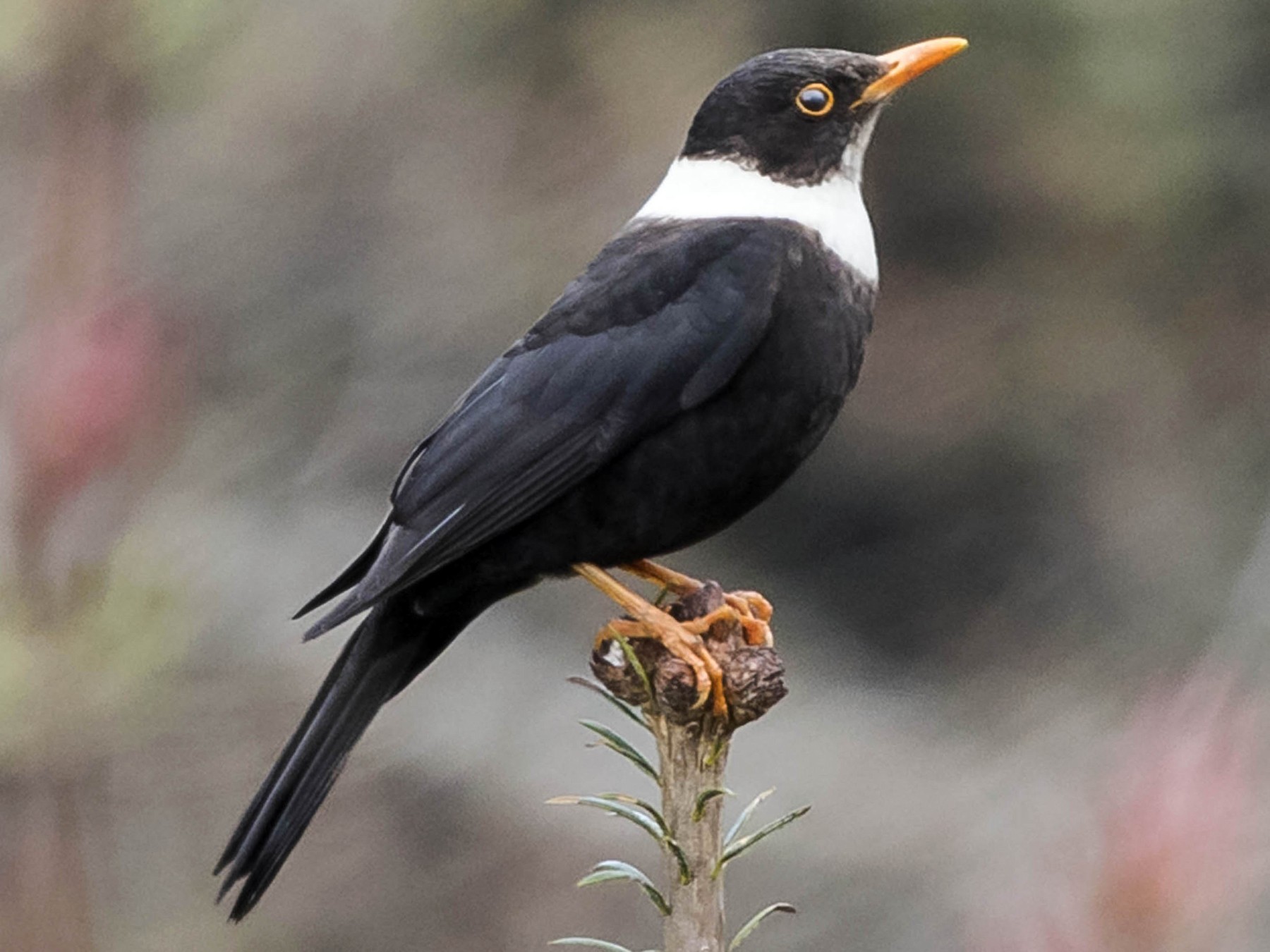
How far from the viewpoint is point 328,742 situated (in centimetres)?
299

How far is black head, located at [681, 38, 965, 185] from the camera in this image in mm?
3369

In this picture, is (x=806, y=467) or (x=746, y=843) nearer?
(x=746, y=843)

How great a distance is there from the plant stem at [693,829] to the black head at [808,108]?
1.50 meters

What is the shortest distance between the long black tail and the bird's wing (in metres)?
0.15

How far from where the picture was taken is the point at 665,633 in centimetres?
272

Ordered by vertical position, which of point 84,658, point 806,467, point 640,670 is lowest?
point 640,670

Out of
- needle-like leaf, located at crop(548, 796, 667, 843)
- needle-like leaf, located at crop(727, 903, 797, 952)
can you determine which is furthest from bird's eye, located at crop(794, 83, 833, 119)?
needle-like leaf, located at crop(727, 903, 797, 952)

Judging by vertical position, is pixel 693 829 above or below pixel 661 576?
below

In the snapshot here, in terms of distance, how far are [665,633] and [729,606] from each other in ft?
0.67

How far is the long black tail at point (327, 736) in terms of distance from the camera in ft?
9.06

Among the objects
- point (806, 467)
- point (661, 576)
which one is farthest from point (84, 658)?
point (806, 467)

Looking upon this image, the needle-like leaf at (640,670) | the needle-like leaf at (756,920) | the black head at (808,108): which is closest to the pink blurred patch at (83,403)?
the needle-like leaf at (640,670)

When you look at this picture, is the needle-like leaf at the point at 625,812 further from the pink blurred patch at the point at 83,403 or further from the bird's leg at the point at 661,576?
the bird's leg at the point at 661,576

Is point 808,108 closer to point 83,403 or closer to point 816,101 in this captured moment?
point 816,101
